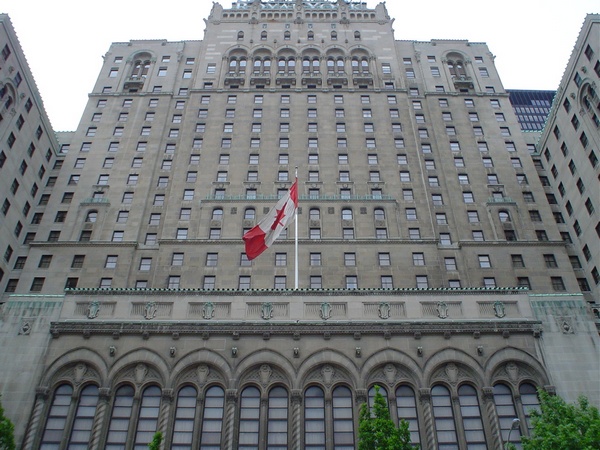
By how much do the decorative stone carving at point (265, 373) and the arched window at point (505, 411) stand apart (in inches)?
604

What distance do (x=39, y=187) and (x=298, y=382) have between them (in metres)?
49.3

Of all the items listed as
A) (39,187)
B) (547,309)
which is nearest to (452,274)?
(547,309)

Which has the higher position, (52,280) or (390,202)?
(390,202)

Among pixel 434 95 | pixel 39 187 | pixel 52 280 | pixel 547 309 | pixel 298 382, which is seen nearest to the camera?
pixel 298 382

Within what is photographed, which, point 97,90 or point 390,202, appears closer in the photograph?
point 390,202

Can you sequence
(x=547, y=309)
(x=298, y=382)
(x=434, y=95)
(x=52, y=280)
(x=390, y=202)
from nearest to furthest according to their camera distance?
(x=298, y=382) < (x=547, y=309) < (x=52, y=280) < (x=390, y=202) < (x=434, y=95)

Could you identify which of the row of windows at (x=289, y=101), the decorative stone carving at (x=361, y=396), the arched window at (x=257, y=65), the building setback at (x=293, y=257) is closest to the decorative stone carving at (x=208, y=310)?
the building setback at (x=293, y=257)

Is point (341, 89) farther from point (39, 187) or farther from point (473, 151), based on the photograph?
point (39, 187)

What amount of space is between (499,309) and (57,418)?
31657 millimetres

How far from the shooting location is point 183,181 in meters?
69.1

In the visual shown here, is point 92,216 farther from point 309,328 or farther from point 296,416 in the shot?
point 296,416

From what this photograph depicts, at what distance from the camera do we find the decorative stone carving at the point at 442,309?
40.9 m

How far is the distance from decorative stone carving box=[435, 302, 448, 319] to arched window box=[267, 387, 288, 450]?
497 inches

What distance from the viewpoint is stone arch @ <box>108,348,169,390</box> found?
125 ft
